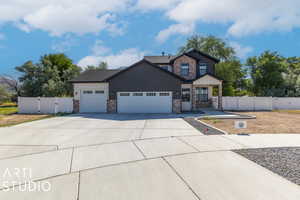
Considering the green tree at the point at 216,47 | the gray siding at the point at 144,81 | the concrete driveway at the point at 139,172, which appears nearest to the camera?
the concrete driveway at the point at 139,172

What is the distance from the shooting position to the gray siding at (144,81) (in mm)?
16891

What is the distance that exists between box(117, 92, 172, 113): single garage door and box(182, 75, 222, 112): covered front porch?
10.2ft

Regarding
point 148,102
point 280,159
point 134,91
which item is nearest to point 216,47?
point 148,102

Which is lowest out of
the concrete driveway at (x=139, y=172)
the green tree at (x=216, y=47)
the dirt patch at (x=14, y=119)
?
the dirt patch at (x=14, y=119)

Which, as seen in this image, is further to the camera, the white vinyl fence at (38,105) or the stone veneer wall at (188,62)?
the stone veneer wall at (188,62)

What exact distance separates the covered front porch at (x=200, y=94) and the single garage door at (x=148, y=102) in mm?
3101

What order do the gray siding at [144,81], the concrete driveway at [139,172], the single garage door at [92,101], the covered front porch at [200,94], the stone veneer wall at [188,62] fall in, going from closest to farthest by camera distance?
the concrete driveway at [139,172] → the gray siding at [144,81] → the single garage door at [92,101] → the covered front porch at [200,94] → the stone veneer wall at [188,62]

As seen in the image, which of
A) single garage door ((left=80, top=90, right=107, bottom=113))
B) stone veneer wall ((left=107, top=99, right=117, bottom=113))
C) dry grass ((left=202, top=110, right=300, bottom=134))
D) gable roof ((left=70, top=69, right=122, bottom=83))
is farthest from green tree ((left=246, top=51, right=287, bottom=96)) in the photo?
single garage door ((left=80, top=90, right=107, bottom=113))

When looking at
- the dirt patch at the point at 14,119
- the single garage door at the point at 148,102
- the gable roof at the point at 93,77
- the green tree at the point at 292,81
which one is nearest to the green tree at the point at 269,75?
the green tree at the point at 292,81

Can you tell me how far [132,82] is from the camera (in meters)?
17.0

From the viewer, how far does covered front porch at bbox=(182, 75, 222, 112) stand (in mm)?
18867

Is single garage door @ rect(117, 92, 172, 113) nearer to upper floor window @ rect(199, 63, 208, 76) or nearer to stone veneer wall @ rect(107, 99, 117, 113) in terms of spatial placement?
stone veneer wall @ rect(107, 99, 117, 113)

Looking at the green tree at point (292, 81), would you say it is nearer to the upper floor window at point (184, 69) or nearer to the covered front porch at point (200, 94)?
the covered front porch at point (200, 94)

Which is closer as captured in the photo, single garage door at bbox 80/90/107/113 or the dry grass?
the dry grass
